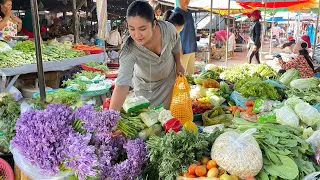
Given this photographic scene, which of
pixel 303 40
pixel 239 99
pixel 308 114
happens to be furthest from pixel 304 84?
pixel 303 40

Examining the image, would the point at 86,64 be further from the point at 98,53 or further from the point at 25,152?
the point at 25,152

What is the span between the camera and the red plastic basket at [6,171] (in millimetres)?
2145

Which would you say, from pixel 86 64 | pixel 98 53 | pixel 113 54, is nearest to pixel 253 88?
pixel 86 64

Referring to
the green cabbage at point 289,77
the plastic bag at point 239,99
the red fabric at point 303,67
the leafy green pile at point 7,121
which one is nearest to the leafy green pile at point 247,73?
the green cabbage at point 289,77

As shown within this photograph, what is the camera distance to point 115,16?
45.5 ft

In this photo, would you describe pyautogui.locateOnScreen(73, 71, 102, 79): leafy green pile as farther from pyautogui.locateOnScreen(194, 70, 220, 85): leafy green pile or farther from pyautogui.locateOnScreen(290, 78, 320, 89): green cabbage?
pyautogui.locateOnScreen(290, 78, 320, 89): green cabbage

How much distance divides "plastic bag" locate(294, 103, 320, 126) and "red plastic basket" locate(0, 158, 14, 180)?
253 cm

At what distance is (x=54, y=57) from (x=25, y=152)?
13.2 ft

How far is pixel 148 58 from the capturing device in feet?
8.78

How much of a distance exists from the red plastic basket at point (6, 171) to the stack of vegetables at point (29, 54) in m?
2.75

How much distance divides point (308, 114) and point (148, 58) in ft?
5.15

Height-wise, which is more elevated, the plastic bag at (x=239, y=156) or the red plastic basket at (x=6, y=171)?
the plastic bag at (x=239, y=156)

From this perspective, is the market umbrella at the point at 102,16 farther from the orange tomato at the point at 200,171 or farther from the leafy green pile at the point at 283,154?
the orange tomato at the point at 200,171

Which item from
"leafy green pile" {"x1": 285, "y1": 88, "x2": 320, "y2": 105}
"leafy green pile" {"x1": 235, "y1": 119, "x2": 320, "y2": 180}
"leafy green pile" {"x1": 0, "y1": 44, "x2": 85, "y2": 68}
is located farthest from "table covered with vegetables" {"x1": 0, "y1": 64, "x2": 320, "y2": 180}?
"leafy green pile" {"x1": 0, "y1": 44, "x2": 85, "y2": 68}
